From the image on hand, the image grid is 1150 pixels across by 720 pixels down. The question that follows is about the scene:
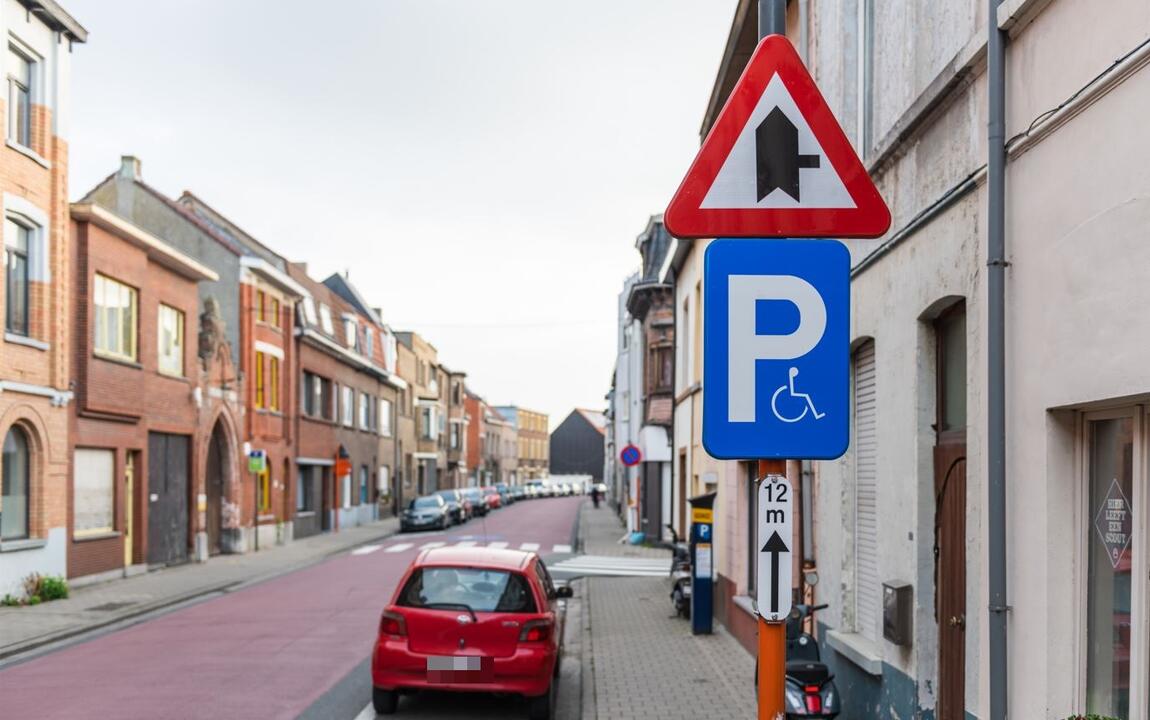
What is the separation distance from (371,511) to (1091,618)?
47.2 metres

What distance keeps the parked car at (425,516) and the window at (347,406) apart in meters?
5.23

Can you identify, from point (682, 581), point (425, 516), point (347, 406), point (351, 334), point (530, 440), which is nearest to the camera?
point (682, 581)

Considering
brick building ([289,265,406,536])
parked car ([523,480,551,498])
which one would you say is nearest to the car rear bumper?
brick building ([289,265,406,536])

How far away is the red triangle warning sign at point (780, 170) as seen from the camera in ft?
11.8

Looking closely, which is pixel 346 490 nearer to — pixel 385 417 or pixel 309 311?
pixel 309 311

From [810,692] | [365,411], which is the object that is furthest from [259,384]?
[810,692]

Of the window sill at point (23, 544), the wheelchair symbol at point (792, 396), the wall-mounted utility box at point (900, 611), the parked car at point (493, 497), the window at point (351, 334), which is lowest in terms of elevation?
the parked car at point (493, 497)

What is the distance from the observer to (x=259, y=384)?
109ft

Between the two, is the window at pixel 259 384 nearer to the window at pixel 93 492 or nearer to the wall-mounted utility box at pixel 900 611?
the window at pixel 93 492

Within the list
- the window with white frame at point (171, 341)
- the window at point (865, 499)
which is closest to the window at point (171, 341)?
the window with white frame at point (171, 341)

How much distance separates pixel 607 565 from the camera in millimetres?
26906

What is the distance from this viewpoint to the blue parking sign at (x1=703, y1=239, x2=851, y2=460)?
135 inches

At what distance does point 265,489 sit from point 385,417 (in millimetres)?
21653

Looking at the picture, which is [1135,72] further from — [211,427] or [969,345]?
[211,427]
